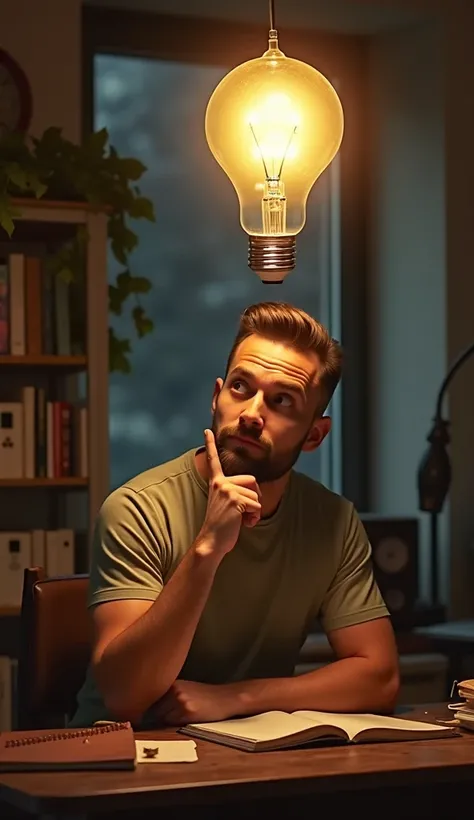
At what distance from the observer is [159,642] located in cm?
215

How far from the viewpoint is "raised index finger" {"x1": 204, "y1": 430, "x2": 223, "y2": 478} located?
7.47ft

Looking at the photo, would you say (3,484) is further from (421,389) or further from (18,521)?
(421,389)

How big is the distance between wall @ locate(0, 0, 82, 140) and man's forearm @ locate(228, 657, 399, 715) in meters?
2.07

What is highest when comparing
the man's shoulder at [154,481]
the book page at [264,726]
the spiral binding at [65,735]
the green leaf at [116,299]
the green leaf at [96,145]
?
the green leaf at [96,145]

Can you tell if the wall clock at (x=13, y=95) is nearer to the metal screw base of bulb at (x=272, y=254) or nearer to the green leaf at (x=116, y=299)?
the green leaf at (x=116, y=299)

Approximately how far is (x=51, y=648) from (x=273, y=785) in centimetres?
89

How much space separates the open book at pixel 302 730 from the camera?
6.50 ft

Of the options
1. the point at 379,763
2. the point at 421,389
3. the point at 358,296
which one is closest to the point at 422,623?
the point at 421,389

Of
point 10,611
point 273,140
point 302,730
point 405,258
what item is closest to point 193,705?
point 302,730

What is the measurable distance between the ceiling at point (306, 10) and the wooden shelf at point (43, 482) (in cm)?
153

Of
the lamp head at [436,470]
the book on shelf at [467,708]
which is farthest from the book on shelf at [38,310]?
the book on shelf at [467,708]

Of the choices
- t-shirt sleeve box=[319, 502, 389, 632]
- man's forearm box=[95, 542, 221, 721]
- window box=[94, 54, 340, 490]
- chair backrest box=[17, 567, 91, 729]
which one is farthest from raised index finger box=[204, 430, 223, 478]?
window box=[94, 54, 340, 490]

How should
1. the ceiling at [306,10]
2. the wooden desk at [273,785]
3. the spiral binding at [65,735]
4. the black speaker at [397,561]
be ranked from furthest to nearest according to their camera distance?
the ceiling at [306,10]
the black speaker at [397,561]
the spiral binding at [65,735]
the wooden desk at [273,785]

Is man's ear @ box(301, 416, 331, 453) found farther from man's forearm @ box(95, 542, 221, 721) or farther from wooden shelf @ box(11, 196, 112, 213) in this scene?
wooden shelf @ box(11, 196, 112, 213)
